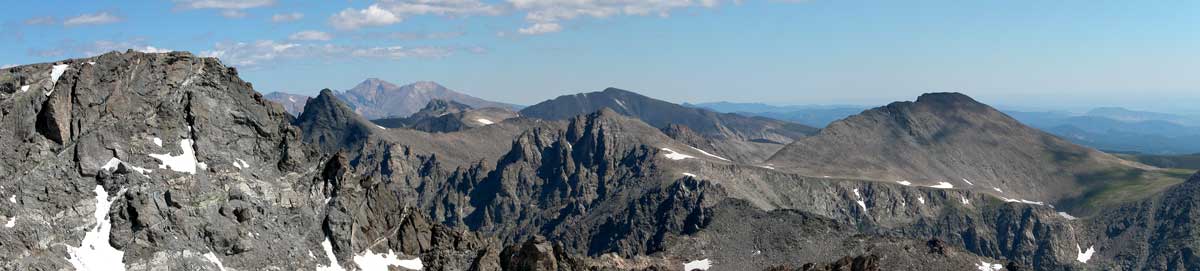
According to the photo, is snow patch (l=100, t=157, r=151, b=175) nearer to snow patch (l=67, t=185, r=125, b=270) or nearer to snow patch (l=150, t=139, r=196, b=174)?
snow patch (l=150, t=139, r=196, b=174)

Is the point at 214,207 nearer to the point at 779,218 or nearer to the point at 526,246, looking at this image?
the point at 526,246

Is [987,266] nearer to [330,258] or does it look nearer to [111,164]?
[330,258]

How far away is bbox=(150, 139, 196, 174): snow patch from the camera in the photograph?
101 meters

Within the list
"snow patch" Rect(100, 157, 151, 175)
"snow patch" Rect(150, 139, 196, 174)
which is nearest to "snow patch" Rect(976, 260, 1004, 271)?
"snow patch" Rect(150, 139, 196, 174)

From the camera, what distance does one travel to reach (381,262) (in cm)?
11819

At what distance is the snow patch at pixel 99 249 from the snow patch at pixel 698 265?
96375 mm

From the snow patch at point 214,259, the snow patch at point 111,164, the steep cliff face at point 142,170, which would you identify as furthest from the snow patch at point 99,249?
the snow patch at point 214,259

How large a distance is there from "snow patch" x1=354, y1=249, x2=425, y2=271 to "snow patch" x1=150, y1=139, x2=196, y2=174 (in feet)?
72.6

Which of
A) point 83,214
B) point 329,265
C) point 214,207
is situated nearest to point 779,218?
point 329,265

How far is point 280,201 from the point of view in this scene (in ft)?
362

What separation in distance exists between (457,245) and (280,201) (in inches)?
1003

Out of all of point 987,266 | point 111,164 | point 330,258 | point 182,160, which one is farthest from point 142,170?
point 987,266

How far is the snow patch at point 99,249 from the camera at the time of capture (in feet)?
297

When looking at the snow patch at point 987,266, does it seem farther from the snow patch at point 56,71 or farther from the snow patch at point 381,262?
the snow patch at point 56,71
